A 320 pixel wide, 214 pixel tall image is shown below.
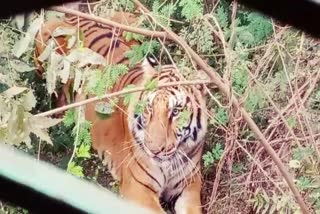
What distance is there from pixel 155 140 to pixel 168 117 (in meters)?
0.05

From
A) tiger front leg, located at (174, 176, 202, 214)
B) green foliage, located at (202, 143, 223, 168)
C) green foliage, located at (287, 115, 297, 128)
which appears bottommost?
tiger front leg, located at (174, 176, 202, 214)

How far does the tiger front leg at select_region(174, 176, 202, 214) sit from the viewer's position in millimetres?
1498

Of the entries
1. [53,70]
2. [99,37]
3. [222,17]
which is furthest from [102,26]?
[222,17]

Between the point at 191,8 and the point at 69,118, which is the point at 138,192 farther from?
the point at 191,8

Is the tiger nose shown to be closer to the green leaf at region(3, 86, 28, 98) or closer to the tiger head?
the tiger head

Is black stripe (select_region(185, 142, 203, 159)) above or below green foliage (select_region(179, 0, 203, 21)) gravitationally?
below

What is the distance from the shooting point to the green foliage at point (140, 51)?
1451 millimetres

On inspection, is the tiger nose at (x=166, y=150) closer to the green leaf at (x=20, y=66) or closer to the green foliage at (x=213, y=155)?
the green foliage at (x=213, y=155)

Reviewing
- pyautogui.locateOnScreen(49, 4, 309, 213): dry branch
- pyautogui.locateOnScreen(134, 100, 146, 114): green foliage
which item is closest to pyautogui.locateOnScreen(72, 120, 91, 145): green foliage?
pyautogui.locateOnScreen(134, 100, 146, 114): green foliage

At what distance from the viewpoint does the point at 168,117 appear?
1475 millimetres

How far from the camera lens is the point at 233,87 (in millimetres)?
1432

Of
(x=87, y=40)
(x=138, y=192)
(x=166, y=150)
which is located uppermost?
(x=87, y=40)

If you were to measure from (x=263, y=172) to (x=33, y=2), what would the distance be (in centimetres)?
87

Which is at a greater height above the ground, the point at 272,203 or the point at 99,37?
the point at 99,37
